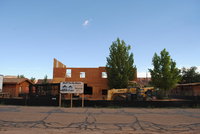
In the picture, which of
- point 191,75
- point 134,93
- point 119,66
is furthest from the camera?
point 191,75

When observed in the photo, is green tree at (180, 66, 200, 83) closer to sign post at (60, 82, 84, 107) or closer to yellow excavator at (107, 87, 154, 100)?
yellow excavator at (107, 87, 154, 100)

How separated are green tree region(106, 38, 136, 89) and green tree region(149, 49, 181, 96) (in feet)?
15.4

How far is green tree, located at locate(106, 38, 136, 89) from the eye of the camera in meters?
31.2

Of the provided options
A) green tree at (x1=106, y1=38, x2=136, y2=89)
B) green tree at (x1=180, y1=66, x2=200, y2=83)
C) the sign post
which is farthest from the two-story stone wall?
green tree at (x1=180, y1=66, x2=200, y2=83)

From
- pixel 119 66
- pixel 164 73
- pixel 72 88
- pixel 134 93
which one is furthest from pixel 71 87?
pixel 164 73

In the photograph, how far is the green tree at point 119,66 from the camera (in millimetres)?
31203

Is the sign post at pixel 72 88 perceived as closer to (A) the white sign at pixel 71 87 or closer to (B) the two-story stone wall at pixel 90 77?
(A) the white sign at pixel 71 87

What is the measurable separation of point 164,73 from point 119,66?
344 inches

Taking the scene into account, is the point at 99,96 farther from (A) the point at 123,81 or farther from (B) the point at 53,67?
(B) the point at 53,67

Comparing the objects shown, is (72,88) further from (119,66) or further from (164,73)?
(164,73)

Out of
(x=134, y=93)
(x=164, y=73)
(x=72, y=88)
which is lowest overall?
(x=134, y=93)

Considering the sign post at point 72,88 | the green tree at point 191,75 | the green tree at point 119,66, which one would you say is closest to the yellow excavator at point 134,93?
the sign post at point 72,88

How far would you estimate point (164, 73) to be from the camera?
32469mm

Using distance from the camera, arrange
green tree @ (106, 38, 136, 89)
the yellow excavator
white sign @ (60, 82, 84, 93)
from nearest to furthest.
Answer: white sign @ (60, 82, 84, 93)
the yellow excavator
green tree @ (106, 38, 136, 89)
